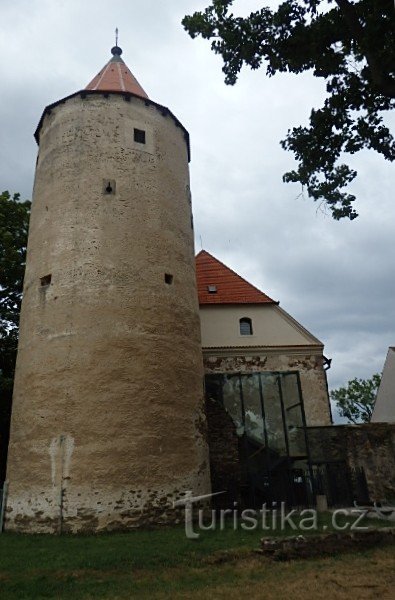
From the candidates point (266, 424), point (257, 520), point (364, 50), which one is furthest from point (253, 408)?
point (364, 50)

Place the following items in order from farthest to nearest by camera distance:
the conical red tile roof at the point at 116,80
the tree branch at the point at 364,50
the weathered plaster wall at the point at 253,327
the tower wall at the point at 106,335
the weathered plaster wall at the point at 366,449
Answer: the weathered plaster wall at the point at 253,327 → the conical red tile roof at the point at 116,80 → the weathered plaster wall at the point at 366,449 → the tower wall at the point at 106,335 → the tree branch at the point at 364,50

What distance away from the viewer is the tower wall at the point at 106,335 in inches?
458

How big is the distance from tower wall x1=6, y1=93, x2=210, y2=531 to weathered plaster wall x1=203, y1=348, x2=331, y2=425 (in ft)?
15.1

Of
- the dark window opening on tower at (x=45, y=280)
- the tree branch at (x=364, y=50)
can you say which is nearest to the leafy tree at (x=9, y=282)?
the dark window opening on tower at (x=45, y=280)

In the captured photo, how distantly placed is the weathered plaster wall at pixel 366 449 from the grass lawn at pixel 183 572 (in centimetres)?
821

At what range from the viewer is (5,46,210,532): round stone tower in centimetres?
1164

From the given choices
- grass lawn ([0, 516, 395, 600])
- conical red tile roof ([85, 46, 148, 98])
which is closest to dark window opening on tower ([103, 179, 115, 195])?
conical red tile roof ([85, 46, 148, 98])

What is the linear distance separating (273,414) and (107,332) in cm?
640

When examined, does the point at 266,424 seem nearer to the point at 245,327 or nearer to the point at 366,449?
the point at 366,449

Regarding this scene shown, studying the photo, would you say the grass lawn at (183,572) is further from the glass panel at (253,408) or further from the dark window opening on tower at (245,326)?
the dark window opening on tower at (245,326)

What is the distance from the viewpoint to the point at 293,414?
16.0m

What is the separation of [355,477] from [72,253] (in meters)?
11.9

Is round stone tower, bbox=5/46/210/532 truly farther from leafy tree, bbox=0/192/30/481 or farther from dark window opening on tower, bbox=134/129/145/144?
leafy tree, bbox=0/192/30/481

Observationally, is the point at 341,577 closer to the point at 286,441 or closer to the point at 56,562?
the point at 56,562
